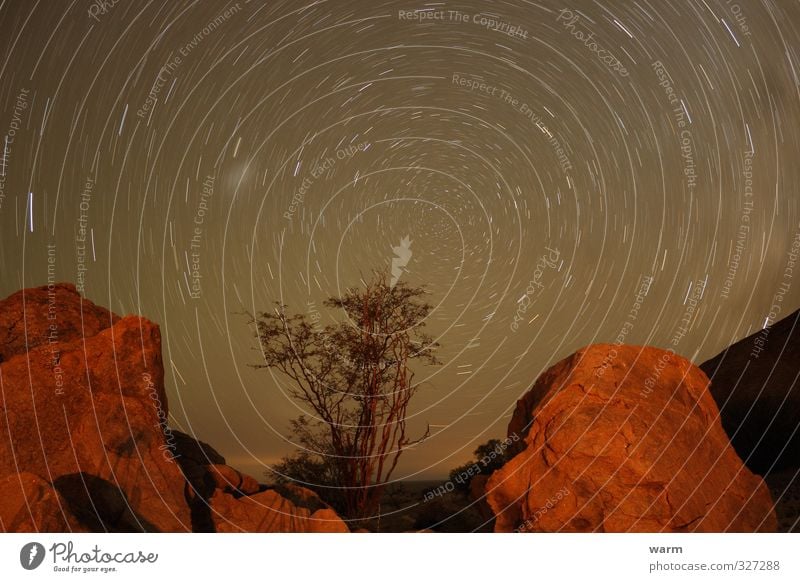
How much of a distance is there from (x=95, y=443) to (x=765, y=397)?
1417cm

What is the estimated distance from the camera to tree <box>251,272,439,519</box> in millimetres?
14344

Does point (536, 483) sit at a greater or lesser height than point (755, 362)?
lesser

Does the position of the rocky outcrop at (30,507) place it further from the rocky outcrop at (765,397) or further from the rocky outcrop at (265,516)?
the rocky outcrop at (765,397)

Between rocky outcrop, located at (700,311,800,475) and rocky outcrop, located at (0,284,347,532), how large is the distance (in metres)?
10.1

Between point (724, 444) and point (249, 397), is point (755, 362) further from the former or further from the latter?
point (249, 397)

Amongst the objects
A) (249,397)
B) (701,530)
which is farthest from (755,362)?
(249,397)

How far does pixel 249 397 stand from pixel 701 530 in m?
8.01

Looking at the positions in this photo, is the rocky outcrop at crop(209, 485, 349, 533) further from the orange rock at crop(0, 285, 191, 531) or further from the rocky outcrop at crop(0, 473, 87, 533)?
the rocky outcrop at crop(0, 473, 87, 533)

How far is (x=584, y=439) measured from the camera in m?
10.4
